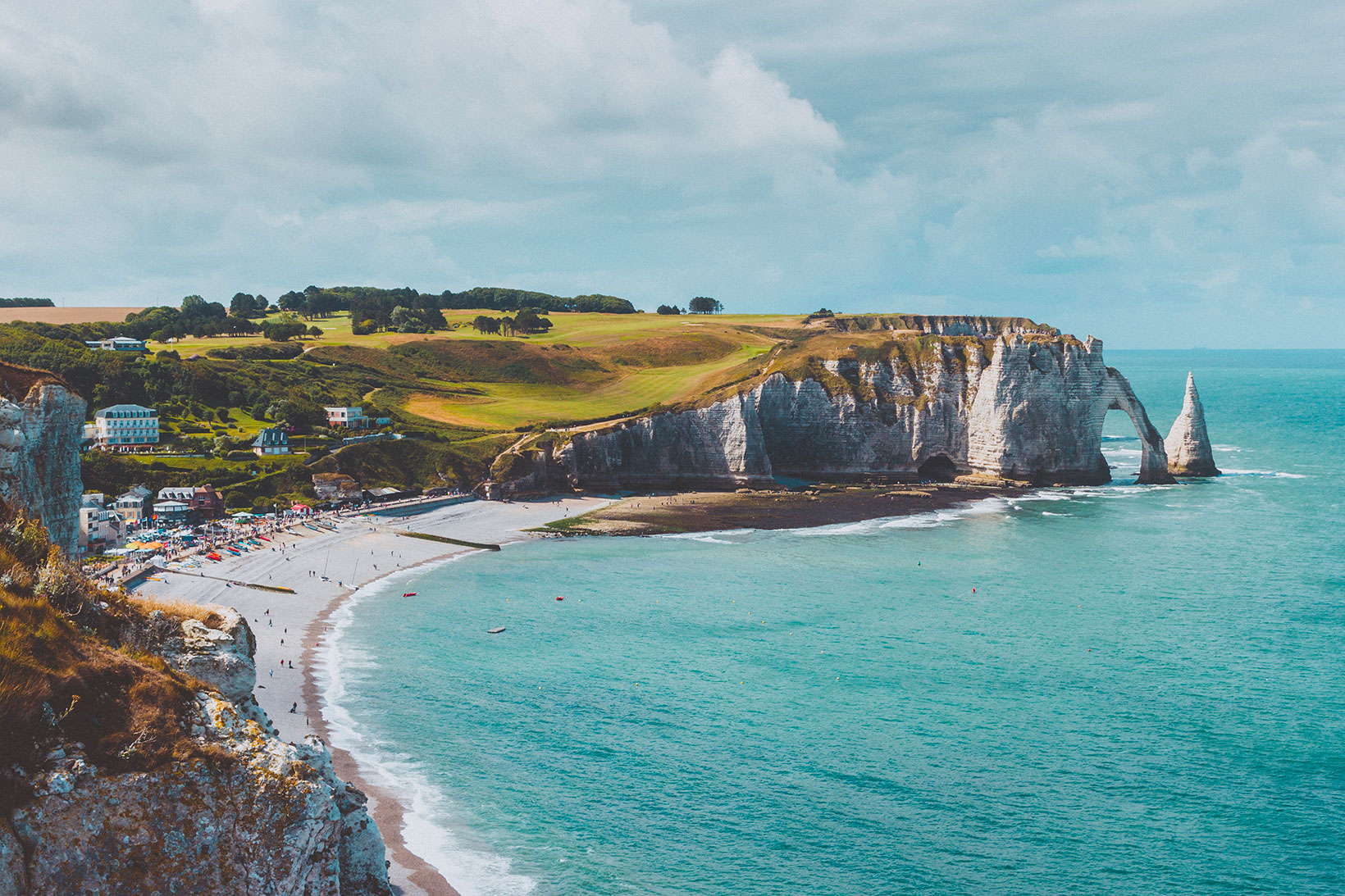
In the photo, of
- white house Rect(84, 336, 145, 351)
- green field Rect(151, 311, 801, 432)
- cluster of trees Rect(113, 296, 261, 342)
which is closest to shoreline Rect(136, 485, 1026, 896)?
green field Rect(151, 311, 801, 432)

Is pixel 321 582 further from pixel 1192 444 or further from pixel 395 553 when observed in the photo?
pixel 1192 444

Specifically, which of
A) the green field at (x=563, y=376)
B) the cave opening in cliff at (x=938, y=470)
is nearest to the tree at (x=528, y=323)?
the green field at (x=563, y=376)

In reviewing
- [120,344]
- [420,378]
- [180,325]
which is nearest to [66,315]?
[180,325]

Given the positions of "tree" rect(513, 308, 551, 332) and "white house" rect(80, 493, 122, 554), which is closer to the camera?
"white house" rect(80, 493, 122, 554)

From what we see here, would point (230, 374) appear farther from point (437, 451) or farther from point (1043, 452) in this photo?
point (1043, 452)

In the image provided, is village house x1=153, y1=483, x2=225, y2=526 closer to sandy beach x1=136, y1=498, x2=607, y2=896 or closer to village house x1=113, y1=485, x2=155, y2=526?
village house x1=113, y1=485, x2=155, y2=526

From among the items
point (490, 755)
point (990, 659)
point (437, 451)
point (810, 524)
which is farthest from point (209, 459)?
point (990, 659)
